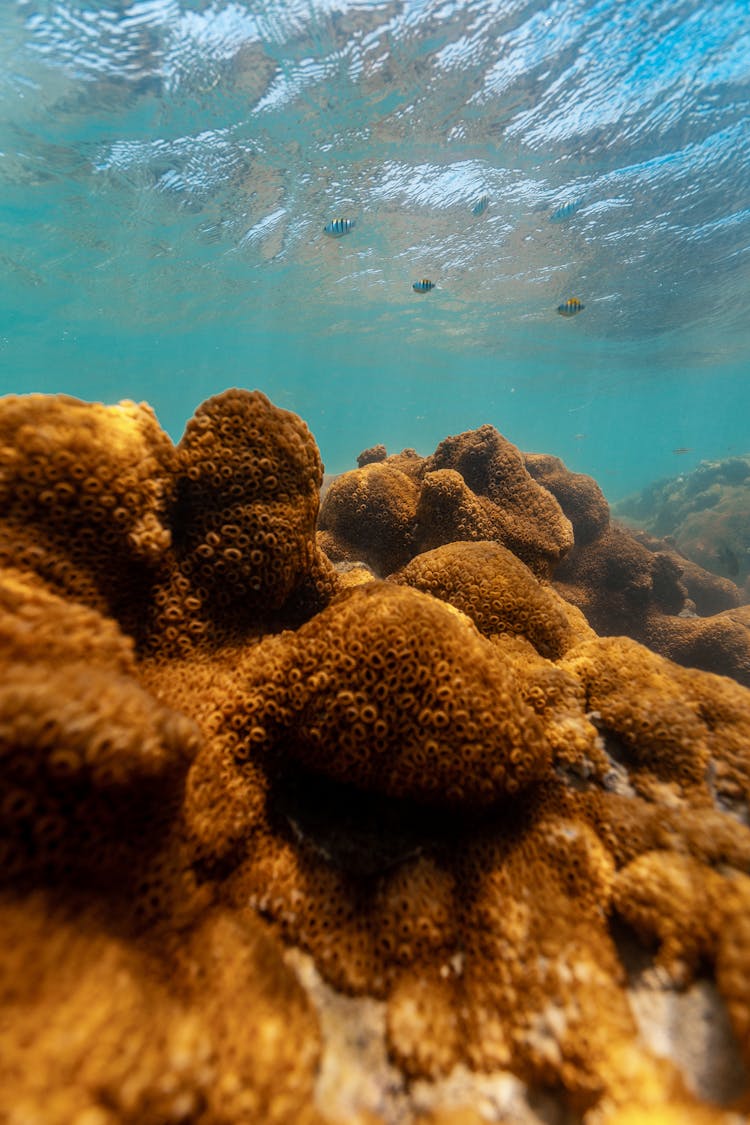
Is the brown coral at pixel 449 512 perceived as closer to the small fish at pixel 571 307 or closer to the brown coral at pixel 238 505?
the brown coral at pixel 238 505

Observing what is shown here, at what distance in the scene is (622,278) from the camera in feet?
78.8

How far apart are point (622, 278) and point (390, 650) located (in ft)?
97.4

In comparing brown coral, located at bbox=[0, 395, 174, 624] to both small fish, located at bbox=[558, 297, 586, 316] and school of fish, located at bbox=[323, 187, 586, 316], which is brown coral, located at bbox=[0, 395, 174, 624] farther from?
small fish, located at bbox=[558, 297, 586, 316]

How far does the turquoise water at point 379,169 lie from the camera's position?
1170 centimetres

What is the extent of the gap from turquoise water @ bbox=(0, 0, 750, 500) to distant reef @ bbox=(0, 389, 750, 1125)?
49.3ft

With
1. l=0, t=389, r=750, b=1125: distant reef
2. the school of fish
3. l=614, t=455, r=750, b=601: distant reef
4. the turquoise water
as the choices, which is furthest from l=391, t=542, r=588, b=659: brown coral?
the turquoise water

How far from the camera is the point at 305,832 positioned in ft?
6.93

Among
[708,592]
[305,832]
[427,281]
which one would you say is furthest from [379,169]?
[305,832]

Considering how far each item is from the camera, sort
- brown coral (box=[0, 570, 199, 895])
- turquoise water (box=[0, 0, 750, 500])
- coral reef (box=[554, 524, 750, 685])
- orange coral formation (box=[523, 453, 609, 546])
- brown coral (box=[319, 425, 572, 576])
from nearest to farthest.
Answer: brown coral (box=[0, 570, 199, 895]) < brown coral (box=[319, 425, 572, 576]) < coral reef (box=[554, 524, 750, 685]) < orange coral formation (box=[523, 453, 609, 546]) < turquoise water (box=[0, 0, 750, 500])

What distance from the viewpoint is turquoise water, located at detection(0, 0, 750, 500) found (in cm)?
1170

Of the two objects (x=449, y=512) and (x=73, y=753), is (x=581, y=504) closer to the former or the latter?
(x=449, y=512)

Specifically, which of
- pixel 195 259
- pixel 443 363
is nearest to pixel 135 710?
pixel 195 259

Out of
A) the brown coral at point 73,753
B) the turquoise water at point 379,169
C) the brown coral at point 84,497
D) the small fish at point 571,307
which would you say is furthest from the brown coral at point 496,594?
the turquoise water at point 379,169

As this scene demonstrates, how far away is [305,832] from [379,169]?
71.7 feet
